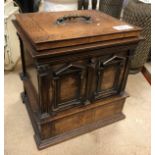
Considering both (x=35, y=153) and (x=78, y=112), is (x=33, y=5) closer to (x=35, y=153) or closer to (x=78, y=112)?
(x=78, y=112)

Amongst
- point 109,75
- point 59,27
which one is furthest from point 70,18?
point 109,75

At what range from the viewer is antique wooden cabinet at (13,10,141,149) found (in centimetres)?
101

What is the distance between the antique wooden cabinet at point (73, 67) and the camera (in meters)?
1.01

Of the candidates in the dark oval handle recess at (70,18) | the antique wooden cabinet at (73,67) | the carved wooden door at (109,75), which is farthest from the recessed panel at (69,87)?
the dark oval handle recess at (70,18)

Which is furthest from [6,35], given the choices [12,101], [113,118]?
[113,118]

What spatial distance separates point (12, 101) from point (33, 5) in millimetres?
1033

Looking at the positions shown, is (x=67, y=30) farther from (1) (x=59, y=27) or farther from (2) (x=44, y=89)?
(2) (x=44, y=89)

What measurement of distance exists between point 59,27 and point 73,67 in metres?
0.26

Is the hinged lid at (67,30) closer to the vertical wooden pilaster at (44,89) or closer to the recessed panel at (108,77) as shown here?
the vertical wooden pilaster at (44,89)

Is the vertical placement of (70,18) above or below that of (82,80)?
above

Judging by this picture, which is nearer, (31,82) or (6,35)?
(31,82)

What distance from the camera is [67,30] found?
109 cm

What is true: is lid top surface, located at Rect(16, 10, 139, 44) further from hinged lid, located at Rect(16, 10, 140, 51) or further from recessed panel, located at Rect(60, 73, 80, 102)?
recessed panel, located at Rect(60, 73, 80, 102)

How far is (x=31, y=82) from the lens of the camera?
4.40ft
